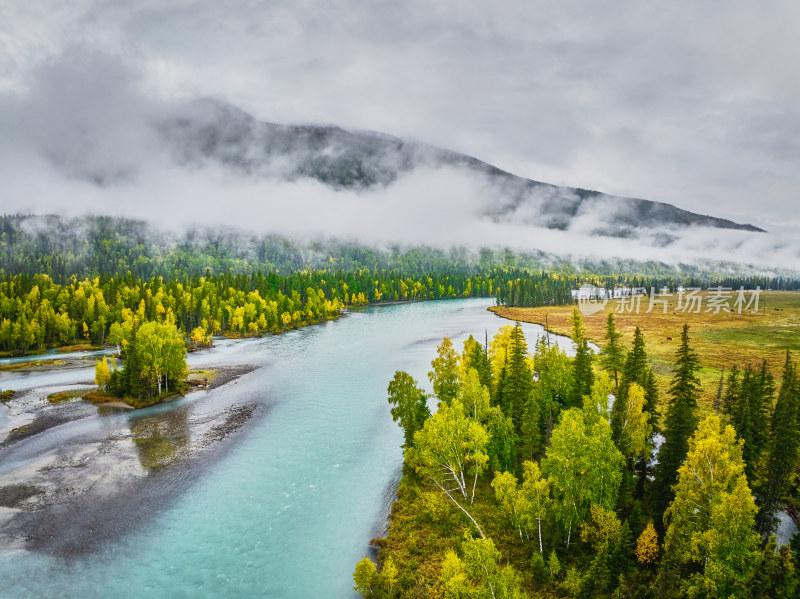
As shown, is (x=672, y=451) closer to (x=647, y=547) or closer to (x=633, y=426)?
(x=633, y=426)

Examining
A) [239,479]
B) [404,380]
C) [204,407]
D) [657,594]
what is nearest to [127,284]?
[204,407]

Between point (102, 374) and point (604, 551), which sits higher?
point (604, 551)

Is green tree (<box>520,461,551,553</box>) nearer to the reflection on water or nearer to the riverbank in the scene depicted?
the riverbank

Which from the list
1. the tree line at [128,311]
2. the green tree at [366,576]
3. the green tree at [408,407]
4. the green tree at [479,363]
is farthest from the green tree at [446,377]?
the tree line at [128,311]

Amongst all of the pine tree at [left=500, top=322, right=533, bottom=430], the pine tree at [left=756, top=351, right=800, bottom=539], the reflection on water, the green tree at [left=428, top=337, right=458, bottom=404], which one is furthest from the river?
the pine tree at [left=756, top=351, right=800, bottom=539]

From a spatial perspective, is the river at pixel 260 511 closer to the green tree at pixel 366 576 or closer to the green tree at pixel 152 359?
the green tree at pixel 366 576

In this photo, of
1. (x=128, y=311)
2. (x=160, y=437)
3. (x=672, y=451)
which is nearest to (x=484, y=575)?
(x=672, y=451)

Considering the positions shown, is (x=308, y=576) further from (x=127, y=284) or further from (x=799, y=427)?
(x=127, y=284)
